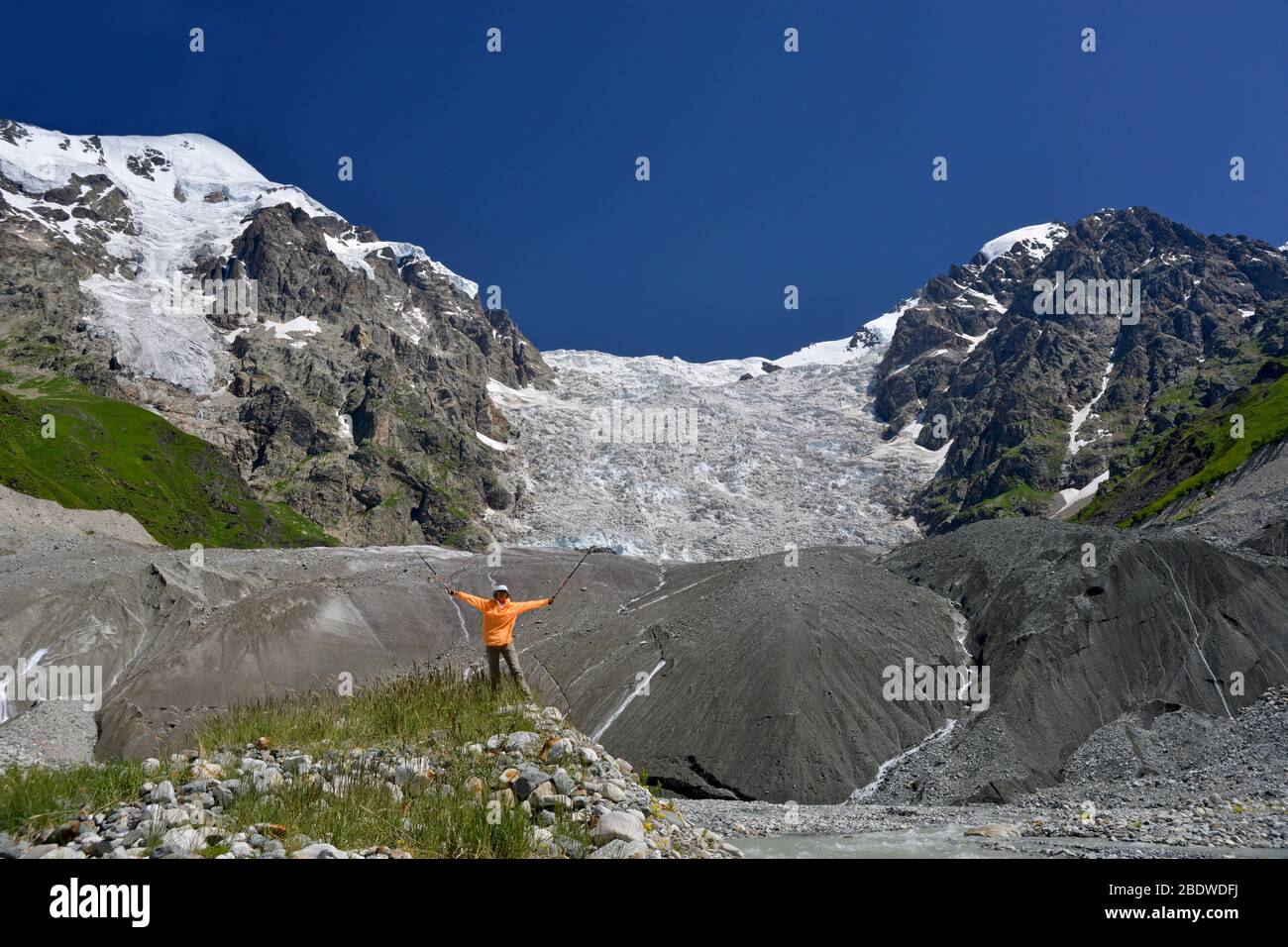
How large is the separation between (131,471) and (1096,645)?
155m

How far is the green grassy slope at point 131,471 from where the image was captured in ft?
423

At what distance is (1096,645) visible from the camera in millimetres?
40812

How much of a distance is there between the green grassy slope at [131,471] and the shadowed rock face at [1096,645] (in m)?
115

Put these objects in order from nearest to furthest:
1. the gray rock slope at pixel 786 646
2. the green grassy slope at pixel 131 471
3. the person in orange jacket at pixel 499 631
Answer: the person in orange jacket at pixel 499 631
the gray rock slope at pixel 786 646
the green grassy slope at pixel 131 471

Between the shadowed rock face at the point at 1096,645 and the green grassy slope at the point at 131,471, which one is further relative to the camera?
the green grassy slope at the point at 131,471

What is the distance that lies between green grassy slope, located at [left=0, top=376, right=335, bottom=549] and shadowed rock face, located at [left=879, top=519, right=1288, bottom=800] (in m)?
115

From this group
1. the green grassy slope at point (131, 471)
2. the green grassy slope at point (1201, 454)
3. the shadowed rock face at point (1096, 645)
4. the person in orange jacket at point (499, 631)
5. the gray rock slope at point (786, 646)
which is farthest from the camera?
the green grassy slope at point (131, 471)

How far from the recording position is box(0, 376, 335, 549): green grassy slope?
129 metres

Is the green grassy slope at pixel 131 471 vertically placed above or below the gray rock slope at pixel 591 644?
above
